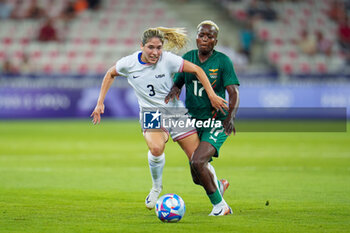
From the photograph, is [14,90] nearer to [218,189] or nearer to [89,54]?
[89,54]

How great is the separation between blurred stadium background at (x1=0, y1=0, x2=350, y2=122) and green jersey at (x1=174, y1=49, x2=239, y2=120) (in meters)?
16.6

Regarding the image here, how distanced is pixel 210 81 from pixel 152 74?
70 centimetres

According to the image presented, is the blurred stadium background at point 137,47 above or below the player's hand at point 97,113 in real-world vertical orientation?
below

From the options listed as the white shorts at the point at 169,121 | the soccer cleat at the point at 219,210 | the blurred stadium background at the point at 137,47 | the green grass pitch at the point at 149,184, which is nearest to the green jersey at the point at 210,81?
the white shorts at the point at 169,121

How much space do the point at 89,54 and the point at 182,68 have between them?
69.8ft

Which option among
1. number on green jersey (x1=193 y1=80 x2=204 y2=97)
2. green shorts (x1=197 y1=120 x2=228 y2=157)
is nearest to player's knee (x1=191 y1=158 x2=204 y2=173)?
green shorts (x1=197 y1=120 x2=228 y2=157)

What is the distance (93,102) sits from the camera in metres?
24.8

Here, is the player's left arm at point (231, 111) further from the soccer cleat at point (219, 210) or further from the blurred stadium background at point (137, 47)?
the blurred stadium background at point (137, 47)

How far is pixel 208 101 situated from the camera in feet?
26.1

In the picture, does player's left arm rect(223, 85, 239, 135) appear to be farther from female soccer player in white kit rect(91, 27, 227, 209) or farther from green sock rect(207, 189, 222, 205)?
green sock rect(207, 189, 222, 205)

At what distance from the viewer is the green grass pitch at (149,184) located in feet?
23.0

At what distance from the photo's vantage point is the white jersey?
7.93 meters

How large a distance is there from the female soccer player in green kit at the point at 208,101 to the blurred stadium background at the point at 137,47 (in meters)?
16.7

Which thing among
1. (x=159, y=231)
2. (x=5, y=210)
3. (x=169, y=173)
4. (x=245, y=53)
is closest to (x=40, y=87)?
(x=245, y=53)
